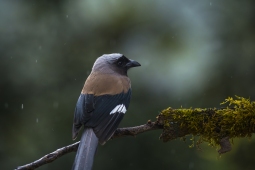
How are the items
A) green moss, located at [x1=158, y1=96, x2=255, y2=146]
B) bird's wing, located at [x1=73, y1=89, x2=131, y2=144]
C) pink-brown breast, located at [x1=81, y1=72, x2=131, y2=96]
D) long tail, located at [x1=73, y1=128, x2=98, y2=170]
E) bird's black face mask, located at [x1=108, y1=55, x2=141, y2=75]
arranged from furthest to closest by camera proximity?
bird's black face mask, located at [x1=108, y1=55, x2=141, y2=75] < pink-brown breast, located at [x1=81, y1=72, x2=131, y2=96] < bird's wing, located at [x1=73, y1=89, x2=131, y2=144] < long tail, located at [x1=73, y1=128, x2=98, y2=170] < green moss, located at [x1=158, y1=96, x2=255, y2=146]

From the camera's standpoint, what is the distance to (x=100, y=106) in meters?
3.97

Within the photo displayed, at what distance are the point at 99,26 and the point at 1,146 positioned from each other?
4.69 feet

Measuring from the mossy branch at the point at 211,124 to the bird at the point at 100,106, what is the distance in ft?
0.60

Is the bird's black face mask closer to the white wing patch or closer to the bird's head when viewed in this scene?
the bird's head

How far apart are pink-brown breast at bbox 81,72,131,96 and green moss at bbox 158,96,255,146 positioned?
0.85 meters

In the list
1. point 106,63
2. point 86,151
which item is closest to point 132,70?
point 106,63

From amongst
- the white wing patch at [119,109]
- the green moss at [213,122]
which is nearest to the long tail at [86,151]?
the white wing patch at [119,109]

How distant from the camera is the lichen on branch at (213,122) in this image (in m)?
3.28

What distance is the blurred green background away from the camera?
4.99 m

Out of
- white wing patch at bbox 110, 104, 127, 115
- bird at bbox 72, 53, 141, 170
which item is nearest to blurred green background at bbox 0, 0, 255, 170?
bird at bbox 72, 53, 141, 170

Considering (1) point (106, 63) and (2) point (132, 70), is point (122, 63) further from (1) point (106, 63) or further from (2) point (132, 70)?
(2) point (132, 70)

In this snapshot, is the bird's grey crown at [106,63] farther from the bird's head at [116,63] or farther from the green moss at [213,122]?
the green moss at [213,122]

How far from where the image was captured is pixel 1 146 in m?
5.23

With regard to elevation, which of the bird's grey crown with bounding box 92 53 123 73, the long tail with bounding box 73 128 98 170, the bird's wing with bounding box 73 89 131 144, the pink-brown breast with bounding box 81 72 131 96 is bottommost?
the long tail with bounding box 73 128 98 170
